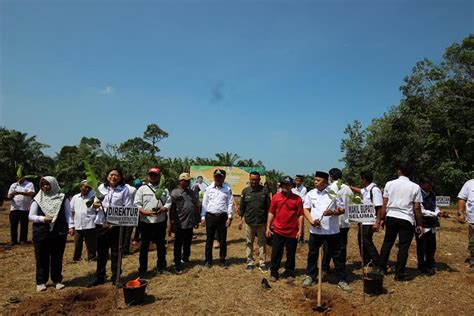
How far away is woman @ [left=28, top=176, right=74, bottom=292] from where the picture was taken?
18.1 feet

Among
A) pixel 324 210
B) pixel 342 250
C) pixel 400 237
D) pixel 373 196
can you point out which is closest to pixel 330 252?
pixel 342 250

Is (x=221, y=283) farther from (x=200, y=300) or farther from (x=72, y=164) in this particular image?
(x=72, y=164)

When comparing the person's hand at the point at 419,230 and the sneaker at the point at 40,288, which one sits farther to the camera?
the person's hand at the point at 419,230

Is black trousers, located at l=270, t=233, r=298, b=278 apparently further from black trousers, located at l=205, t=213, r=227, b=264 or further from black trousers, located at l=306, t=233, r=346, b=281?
black trousers, located at l=205, t=213, r=227, b=264

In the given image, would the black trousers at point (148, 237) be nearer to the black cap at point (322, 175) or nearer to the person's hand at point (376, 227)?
the black cap at point (322, 175)

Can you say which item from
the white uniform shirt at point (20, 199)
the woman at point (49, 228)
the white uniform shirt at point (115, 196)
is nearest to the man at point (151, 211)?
the white uniform shirt at point (115, 196)

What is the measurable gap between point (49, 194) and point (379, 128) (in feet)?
89.5

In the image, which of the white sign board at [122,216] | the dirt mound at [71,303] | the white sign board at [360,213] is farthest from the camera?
the white sign board at [360,213]

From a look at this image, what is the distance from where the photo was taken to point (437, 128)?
24016mm

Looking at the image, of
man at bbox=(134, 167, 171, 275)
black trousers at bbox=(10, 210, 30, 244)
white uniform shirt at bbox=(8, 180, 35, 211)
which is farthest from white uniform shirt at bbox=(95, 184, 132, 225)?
black trousers at bbox=(10, 210, 30, 244)

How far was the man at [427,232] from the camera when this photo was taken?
661 cm

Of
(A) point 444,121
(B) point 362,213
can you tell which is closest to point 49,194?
(B) point 362,213

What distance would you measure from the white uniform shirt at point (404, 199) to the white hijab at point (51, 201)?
590 cm

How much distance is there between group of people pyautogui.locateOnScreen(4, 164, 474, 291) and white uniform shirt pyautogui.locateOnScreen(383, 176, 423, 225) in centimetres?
2
